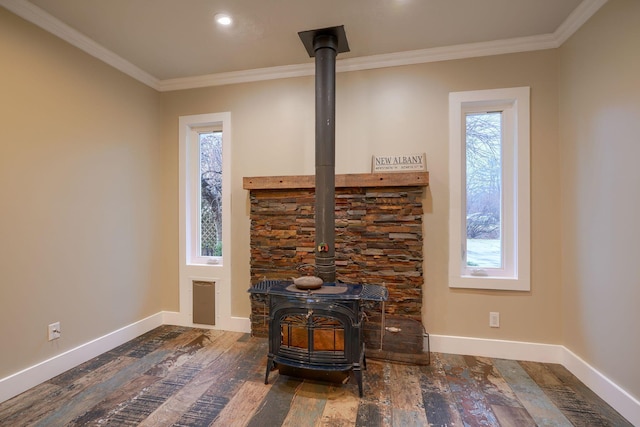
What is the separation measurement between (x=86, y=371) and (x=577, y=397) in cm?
347

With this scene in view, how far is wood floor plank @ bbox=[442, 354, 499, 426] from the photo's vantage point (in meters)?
1.72

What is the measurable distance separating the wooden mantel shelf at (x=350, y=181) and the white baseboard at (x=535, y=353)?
1.37m

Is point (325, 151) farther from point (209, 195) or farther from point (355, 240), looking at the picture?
point (209, 195)

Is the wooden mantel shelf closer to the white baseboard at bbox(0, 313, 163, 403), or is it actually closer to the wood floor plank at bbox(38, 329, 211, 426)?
the wood floor plank at bbox(38, 329, 211, 426)

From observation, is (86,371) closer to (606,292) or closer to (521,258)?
(521,258)

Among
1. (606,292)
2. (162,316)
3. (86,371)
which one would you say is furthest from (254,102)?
(606,292)

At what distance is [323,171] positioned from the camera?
225 cm

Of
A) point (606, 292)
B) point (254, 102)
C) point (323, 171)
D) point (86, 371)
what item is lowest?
point (86, 371)

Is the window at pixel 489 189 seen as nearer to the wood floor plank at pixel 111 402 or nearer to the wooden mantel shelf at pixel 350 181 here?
the wooden mantel shelf at pixel 350 181

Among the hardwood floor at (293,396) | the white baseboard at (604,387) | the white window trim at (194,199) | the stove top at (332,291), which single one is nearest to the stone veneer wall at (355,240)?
the stove top at (332,291)

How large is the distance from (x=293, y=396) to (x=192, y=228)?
201cm

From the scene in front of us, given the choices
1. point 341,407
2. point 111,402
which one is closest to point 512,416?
point 341,407

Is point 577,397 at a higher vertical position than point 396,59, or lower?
lower

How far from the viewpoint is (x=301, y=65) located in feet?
9.12
